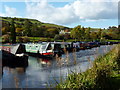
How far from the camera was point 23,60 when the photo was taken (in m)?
23.5

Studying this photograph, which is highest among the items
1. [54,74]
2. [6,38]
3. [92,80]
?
[6,38]

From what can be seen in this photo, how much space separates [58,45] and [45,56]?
524 centimetres

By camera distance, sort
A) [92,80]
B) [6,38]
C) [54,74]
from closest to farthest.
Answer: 1. [92,80]
2. [54,74]
3. [6,38]

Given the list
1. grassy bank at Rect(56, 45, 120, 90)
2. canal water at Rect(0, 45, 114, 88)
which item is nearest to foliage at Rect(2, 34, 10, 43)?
canal water at Rect(0, 45, 114, 88)

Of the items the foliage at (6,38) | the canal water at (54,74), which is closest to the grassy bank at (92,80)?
the canal water at (54,74)

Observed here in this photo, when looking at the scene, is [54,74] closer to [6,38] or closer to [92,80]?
[92,80]

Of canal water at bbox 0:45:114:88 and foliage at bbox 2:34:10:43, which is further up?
foliage at bbox 2:34:10:43

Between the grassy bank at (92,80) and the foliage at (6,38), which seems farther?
the foliage at (6,38)

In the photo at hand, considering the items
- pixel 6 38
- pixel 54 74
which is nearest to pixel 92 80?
pixel 54 74

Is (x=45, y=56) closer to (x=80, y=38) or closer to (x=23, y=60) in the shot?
(x=23, y=60)

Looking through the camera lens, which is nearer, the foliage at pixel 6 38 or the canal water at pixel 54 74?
the canal water at pixel 54 74

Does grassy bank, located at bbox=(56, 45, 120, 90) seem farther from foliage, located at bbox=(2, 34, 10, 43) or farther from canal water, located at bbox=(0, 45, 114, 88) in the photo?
foliage, located at bbox=(2, 34, 10, 43)

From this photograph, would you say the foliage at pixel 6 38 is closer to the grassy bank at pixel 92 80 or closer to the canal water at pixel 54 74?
the canal water at pixel 54 74

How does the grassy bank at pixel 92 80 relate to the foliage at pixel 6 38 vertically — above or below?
below
